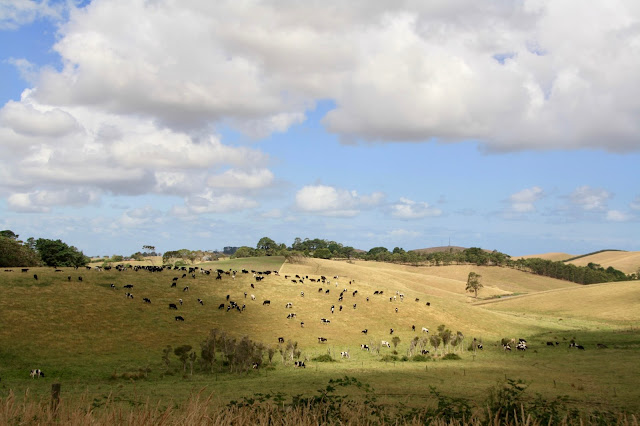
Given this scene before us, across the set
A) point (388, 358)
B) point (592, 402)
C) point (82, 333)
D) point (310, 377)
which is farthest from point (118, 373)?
point (592, 402)

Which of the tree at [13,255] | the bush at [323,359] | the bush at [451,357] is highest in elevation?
the tree at [13,255]

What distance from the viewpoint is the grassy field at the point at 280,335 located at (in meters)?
35.4

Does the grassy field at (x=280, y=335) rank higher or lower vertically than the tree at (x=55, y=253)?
lower

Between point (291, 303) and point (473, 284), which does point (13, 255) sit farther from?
point (473, 284)

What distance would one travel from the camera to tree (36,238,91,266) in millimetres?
118375

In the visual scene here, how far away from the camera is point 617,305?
103688 mm

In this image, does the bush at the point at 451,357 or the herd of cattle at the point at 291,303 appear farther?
the herd of cattle at the point at 291,303

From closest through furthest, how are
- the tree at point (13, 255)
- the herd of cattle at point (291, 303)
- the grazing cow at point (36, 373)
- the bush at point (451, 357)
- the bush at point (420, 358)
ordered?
the grazing cow at point (36, 373) → the bush at point (420, 358) → the bush at point (451, 357) → the herd of cattle at point (291, 303) → the tree at point (13, 255)

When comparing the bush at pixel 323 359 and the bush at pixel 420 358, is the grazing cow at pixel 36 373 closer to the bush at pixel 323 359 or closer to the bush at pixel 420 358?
the bush at pixel 323 359

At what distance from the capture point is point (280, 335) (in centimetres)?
6238

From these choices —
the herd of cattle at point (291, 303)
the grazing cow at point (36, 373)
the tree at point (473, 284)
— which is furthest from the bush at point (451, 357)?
the tree at point (473, 284)

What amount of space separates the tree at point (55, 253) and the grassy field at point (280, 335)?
51.5 metres

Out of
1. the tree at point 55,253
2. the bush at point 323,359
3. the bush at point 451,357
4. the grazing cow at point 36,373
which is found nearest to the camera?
the grazing cow at point 36,373

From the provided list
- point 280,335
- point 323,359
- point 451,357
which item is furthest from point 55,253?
point 451,357
